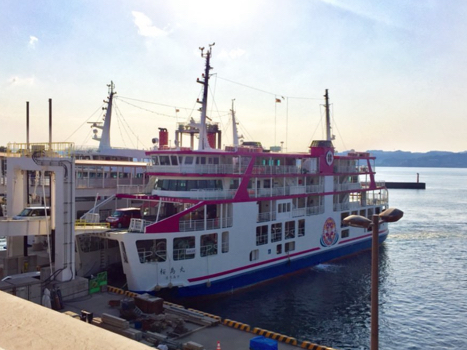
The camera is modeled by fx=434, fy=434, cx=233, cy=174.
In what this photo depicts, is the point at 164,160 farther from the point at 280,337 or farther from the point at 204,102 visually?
the point at 280,337

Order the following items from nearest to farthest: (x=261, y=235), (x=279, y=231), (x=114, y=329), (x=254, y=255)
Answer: (x=114, y=329)
(x=254, y=255)
(x=261, y=235)
(x=279, y=231)

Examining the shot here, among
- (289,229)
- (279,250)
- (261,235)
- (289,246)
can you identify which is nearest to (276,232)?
(279,250)

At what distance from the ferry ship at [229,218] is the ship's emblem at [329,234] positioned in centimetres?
9

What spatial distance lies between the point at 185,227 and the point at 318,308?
9901 millimetres

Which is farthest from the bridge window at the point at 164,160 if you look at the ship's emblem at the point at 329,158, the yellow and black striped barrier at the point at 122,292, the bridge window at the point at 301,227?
the ship's emblem at the point at 329,158

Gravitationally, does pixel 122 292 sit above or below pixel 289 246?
below

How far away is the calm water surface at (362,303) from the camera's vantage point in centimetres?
2347

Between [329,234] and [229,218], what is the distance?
1287 centimetres

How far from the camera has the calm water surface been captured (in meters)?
23.5

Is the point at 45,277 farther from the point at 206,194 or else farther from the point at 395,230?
the point at 395,230

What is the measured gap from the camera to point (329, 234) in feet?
124

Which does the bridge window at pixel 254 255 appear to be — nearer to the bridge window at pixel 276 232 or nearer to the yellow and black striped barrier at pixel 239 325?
the bridge window at pixel 276 232

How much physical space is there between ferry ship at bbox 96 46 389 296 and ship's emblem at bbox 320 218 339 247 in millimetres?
88

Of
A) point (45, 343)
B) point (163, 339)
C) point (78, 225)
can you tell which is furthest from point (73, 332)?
point (78, 225)
